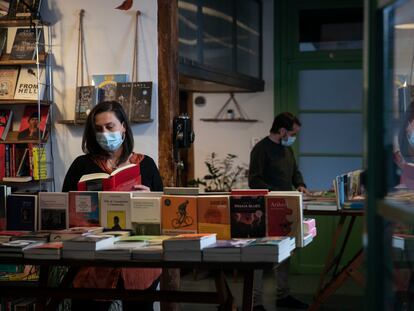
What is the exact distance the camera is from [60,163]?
16.4 feet

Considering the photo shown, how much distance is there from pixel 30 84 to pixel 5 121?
1.10 ft

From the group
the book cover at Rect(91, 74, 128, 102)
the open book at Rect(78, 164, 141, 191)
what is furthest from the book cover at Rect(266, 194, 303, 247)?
the book cover at Rect(91, 74, 128, 102)

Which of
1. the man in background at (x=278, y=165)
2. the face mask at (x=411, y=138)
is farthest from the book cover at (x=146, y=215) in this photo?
the man in background at (x=278, y=165)

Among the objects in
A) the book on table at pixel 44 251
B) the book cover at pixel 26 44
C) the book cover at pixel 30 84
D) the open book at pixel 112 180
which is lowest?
the book on table at pixel 44 251

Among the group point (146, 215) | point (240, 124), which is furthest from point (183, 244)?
point (240, 124)

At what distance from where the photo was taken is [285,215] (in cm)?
298

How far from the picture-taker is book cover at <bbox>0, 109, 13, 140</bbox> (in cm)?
498

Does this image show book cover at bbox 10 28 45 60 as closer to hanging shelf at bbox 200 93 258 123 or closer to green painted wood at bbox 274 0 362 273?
hanging shelf at bbox 200 93 258 123

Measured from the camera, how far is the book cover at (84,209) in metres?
3.19

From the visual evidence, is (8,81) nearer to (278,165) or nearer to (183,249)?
(278,165)

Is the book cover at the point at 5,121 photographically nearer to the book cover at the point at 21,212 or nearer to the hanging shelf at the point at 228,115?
the book cover at the point at 21,212

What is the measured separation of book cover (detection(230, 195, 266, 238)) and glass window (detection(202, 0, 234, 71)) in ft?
9.28

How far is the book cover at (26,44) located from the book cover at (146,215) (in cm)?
218

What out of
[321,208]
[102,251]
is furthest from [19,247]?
[321,208]
